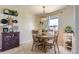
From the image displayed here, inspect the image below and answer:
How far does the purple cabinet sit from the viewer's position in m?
1.96

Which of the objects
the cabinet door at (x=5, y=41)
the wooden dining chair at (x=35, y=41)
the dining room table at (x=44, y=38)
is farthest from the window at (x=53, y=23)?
the cabinet door at (x=5, y=41)

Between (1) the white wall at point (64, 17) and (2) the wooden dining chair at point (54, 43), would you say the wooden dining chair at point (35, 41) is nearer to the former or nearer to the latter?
(2) the wooden dining chair at point (54, 43)

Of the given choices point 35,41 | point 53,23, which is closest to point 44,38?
point 35,41

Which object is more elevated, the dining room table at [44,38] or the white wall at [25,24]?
the white wall at [25,24]

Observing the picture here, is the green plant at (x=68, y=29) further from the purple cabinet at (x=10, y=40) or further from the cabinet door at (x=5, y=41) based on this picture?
the cabinet door at (x=5, y=41)

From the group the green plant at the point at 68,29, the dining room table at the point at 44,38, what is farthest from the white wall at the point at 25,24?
the green plant at the point at 68,29

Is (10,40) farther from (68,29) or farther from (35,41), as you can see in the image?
(68,29)

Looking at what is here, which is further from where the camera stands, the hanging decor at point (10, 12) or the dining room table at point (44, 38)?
the dining room table at point (44, 38)

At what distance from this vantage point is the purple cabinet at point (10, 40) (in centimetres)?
196

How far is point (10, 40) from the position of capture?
203 cm

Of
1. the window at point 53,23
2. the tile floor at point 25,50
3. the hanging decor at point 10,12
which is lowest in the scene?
the tile floor at point 25,50

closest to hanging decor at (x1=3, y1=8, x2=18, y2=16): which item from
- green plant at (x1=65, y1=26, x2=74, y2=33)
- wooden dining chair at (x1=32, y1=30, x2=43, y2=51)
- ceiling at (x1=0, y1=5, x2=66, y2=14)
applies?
ceiling at (x1=0, y1=5, x2=66, y2=14)
